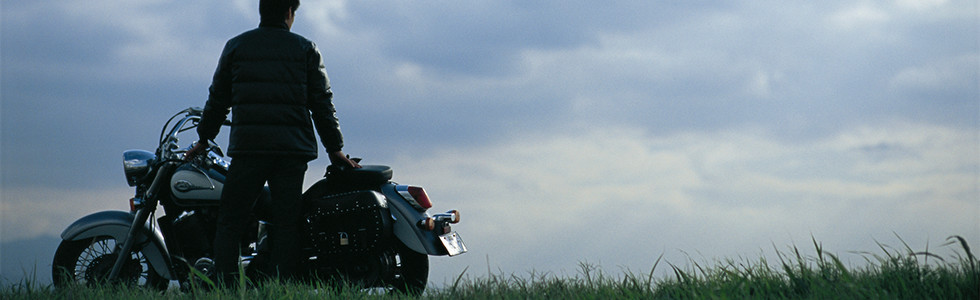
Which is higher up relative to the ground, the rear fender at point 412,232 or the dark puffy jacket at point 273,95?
the dark puffy jacket at point 273,95

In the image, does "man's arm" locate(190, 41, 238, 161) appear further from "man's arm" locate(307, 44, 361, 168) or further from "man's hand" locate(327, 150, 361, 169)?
"man's hand" locate(327, 150, 361, 169)

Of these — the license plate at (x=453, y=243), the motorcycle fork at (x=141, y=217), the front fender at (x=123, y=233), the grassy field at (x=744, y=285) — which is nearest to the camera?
the grassy field at (x=744, y=285)

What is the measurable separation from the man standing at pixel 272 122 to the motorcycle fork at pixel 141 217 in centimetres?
45

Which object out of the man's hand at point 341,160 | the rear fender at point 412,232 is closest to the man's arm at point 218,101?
the man's hand at point 341,160

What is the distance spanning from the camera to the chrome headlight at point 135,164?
197 inches

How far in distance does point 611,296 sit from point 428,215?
170 cm

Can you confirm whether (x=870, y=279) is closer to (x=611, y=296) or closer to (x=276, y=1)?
(x=611, y=296)

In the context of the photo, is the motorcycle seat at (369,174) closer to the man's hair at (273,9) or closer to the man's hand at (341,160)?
the man's hand at (341,160)

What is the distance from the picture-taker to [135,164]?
500cm

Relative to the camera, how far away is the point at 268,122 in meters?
4.31

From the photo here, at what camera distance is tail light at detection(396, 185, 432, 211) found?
187 inches

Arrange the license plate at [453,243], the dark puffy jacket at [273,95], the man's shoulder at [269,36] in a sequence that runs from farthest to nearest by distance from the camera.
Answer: the license plate at [453,243] < the man's shoulder at [269,36] < the dark puffy jacket at [273,95]

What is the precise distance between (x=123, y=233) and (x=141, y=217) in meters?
0.24

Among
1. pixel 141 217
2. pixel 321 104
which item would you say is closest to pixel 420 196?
pixel 321 104
